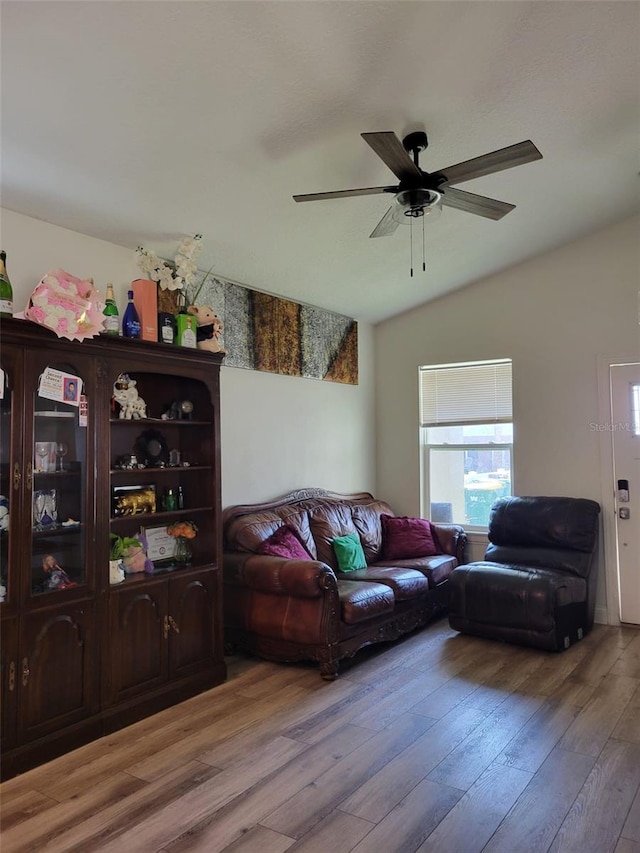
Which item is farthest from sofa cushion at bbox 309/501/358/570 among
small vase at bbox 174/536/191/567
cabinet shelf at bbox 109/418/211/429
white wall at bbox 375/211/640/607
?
cabinet shelf at bbox 109/418/211/429

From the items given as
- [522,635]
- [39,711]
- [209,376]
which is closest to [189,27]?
[209,376]

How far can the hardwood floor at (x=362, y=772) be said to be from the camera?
6.96 ft

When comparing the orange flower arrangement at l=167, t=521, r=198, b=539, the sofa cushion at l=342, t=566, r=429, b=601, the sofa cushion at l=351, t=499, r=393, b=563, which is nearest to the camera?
the orange flower arrangement at l=167, t=521, r=198, b=539

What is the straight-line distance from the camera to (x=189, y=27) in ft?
7.09

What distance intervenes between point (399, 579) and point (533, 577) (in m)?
0.92

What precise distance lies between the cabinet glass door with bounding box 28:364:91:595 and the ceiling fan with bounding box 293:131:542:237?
4.69 feet

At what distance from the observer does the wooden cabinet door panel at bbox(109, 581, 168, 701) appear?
9.77 feet

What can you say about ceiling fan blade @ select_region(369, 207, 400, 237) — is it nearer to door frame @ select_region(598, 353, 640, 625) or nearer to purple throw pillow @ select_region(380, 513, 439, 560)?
door frame @ select_region(598, 353, 640, 625)

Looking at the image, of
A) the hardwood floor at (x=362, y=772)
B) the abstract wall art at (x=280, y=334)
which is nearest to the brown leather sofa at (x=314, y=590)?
the hardwood floor at (x=362, y=772)

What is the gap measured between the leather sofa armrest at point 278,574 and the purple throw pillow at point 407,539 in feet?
4.69

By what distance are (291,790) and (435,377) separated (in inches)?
160

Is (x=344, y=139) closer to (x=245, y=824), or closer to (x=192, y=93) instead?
(x=192, y=93)

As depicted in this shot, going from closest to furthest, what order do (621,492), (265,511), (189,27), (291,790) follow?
1. (189,27)
2. (291,790)
3. (265,511)
4. (621,492)

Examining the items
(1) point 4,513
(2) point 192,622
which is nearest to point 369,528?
(2) point 192,622
